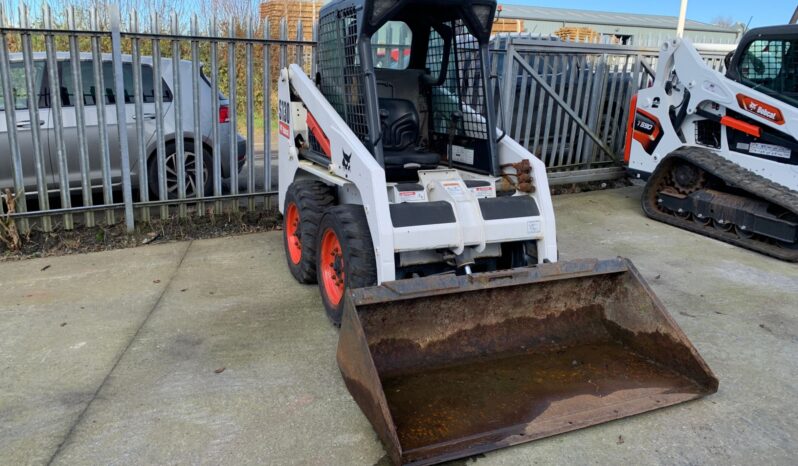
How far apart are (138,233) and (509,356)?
4.25m

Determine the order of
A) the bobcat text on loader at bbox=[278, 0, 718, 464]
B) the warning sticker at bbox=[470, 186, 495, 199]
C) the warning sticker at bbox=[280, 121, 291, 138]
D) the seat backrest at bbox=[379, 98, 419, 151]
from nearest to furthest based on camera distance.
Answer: the bobcat text on loader at bbox=[278, 0, 718, 464], the warning sticker at bbox=[470, 186, 495, 199], the seat backrest at bbox=[379, 98, 419, 151], the warning sticker at bbox=[280, 121, 291, 138]

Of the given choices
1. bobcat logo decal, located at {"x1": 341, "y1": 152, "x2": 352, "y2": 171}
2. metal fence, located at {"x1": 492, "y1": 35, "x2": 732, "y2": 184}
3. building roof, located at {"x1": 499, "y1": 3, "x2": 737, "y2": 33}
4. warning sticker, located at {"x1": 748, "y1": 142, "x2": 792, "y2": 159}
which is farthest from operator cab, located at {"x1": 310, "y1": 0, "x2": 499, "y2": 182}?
building roof, located at {"x1": 499, "y1": 3, "x2": 737, "y2": 33}

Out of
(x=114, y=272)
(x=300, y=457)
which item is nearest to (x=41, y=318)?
(x=114, y=272)

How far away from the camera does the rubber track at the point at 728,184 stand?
19.0 feet

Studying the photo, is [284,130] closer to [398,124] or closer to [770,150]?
[398,124]

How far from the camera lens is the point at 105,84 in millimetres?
6016

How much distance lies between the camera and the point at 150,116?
623 cm

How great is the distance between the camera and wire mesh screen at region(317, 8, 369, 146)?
4285 millimetres

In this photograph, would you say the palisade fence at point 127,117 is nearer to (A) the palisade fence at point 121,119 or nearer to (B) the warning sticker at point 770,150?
(A) the palisade fence at point 121,119

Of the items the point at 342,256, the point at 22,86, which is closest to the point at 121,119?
the point at 22,86

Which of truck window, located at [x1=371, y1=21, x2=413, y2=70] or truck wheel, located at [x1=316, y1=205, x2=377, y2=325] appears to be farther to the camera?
truck window, located at [x1=371, y1=21, x2=413, y2=70]

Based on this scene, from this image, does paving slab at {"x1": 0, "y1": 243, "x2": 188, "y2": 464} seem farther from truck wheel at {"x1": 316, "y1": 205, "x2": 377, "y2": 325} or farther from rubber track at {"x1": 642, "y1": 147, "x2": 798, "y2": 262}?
rubber track at {"x1": 642, "y1": 147, "x2": 798, "y2": 262}

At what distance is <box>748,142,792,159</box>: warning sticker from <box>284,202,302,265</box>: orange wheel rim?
4.78 meters

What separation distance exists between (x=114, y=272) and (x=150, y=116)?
6.05 ft
